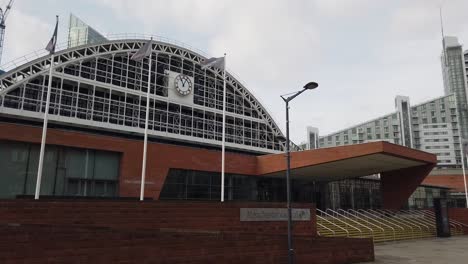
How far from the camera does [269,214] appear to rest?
61.5ft

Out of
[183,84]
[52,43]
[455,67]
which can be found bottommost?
[52,43]

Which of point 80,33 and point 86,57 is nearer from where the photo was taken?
point 86,57

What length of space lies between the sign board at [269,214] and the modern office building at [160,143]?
3.59m

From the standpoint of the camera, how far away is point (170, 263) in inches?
534

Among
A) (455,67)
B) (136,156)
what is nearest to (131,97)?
(136,156)

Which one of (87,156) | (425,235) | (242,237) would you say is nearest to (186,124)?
(87,156)

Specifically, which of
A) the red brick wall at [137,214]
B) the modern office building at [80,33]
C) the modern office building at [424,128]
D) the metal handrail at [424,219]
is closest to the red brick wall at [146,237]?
the red brick wall at [137,214]

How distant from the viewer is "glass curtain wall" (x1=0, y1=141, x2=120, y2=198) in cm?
2439

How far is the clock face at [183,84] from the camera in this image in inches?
1624

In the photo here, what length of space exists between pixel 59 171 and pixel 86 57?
13.6 metres

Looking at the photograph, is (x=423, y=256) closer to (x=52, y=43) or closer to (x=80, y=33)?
(x=52, y=43)

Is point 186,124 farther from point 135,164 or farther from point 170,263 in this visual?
point 170,263

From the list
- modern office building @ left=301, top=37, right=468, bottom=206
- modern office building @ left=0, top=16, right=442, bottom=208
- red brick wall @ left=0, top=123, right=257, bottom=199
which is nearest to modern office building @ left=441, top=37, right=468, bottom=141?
modern office building @ left=301, top=37, right=468, bottom=206

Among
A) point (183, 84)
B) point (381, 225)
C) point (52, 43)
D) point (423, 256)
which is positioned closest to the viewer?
point (423, 256)
